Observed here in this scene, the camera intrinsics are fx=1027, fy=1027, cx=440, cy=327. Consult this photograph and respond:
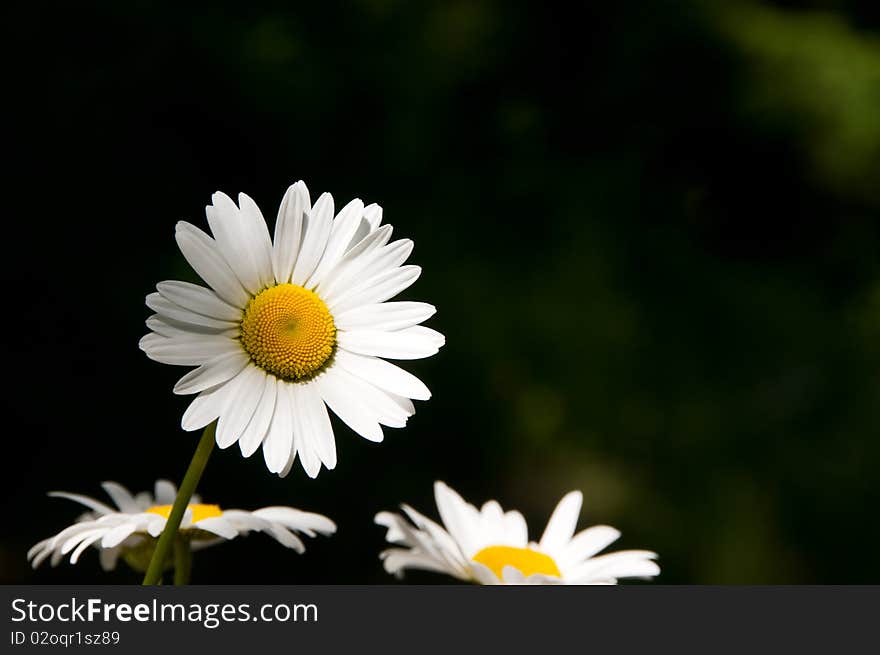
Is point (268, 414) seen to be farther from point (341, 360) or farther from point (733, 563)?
point (733, 563)

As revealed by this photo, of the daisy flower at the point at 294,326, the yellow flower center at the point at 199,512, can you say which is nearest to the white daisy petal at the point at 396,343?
the daisy flower at the point at 294,326

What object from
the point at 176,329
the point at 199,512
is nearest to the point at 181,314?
the point at 176,329

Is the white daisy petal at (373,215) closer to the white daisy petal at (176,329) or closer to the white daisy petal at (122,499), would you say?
the white daisy petal at (176,329)

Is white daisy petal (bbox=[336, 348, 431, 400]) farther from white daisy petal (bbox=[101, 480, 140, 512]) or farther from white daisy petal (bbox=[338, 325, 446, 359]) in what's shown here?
white daisy petal (bbox=[101, 480, 140, 512])

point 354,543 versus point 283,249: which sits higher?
point 354,543

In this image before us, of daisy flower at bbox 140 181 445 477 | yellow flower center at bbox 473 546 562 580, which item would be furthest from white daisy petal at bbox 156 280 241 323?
yellow flower center at bbox 473 546 562 580

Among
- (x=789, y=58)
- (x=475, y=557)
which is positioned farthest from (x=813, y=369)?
(x=475, y=557)

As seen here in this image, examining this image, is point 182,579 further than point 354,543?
No
